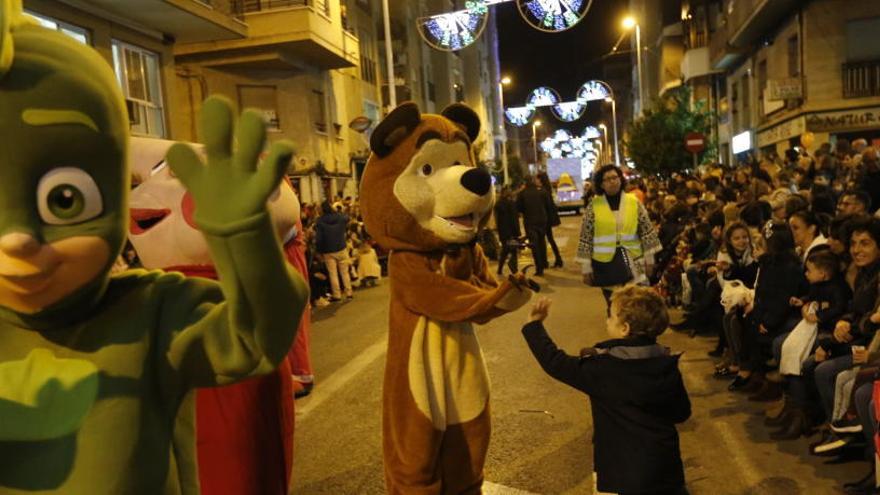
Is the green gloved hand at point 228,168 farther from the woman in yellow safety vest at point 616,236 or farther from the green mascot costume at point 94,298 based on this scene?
the woman in yellow safety vest at point 616,236

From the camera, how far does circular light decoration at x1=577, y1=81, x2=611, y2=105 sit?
2601 cm

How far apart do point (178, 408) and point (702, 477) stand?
3.70 m

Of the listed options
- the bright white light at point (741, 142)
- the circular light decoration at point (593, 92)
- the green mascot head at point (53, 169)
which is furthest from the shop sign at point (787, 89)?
the green mascot head at point (53, 169)

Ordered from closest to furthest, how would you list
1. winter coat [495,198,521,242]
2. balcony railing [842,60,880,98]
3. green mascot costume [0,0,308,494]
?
1. green mascot costume [0,0,308,494]
2. winter coat [495,198,521,242]
3. balcony railing [842,60,880,98]

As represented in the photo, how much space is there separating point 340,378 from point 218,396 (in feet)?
14.5

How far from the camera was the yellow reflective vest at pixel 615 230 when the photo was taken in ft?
20.9

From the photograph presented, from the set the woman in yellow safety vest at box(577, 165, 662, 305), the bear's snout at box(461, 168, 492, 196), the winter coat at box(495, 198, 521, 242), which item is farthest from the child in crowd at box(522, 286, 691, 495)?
the winter coat at box(495, 198, 521, 242)

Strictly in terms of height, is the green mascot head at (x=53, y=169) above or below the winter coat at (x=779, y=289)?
above

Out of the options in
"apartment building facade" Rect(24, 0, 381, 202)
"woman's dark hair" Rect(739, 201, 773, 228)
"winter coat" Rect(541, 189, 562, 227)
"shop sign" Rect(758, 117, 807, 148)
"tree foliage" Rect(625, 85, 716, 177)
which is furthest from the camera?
"tree foliage" Rect(625, 85, 716, 177)

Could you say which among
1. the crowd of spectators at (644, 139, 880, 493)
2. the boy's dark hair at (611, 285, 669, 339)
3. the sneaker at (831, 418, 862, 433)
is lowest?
the sneaker at (831, 418, 862, 433)

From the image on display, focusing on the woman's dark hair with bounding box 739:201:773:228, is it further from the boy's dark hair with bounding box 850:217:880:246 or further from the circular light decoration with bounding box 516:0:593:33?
the circular light decoration with bounding box 516:0:593:33

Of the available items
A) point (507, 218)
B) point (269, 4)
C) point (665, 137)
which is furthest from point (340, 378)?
point (665, 137)

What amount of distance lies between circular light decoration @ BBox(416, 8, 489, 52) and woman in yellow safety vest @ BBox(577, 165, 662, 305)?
8962 mm

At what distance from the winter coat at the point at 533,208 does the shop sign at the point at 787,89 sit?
10.6 m
